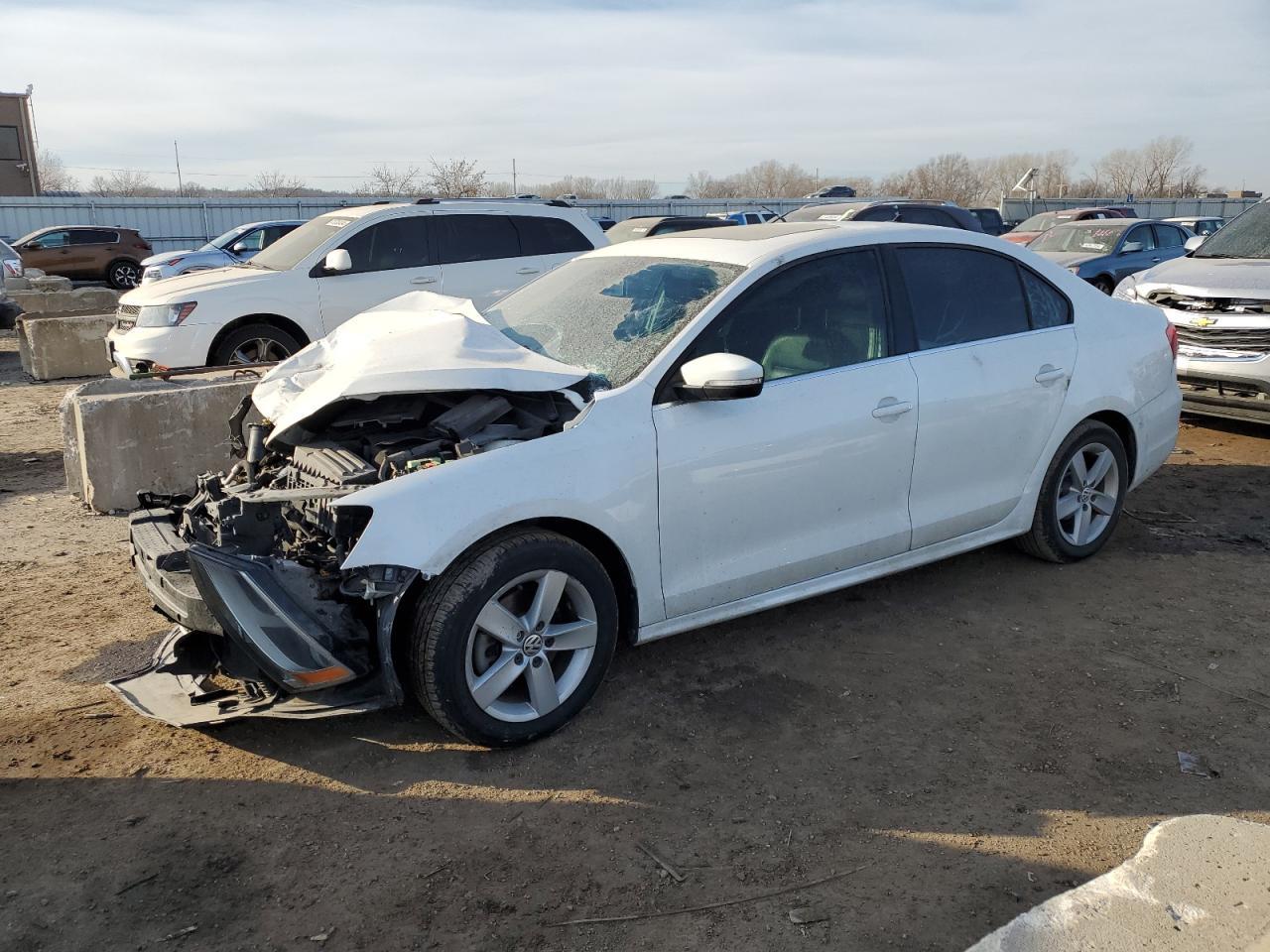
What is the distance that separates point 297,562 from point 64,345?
428 inches

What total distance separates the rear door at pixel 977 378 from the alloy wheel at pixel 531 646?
1.67 metres

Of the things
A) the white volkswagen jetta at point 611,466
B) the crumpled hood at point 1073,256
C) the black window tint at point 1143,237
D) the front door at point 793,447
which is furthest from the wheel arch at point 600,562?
the black window tint at point 1143,237

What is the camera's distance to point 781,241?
4480 millimetres

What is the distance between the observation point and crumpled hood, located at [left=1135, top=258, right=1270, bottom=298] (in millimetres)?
7633

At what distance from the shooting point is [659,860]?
3.09 meters

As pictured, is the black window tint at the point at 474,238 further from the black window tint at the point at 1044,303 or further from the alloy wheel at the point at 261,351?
the black window tint at the point at 1044,303

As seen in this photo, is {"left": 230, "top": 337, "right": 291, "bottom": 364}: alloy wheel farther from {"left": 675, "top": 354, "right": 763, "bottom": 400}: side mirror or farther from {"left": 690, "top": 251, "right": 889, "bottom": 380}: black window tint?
{"left": 675, "top": 354, "right": 763, "bottom": 400}: side mirror

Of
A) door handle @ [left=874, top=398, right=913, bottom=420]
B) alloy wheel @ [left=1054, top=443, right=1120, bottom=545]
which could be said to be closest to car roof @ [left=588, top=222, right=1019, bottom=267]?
door handle @ [left=874, top=398, right=913, bottom=420]

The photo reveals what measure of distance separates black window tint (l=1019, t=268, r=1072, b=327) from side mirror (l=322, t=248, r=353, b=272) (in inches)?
247


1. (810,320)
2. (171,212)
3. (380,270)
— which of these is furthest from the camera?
(171,212)

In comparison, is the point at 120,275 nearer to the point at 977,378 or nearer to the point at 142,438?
the point at 142,438

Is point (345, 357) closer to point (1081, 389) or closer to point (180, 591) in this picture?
point (180, 591)

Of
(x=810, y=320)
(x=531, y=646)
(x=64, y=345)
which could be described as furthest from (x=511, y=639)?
(x=64, y=345)

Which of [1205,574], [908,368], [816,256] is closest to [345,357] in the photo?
[816,256]
